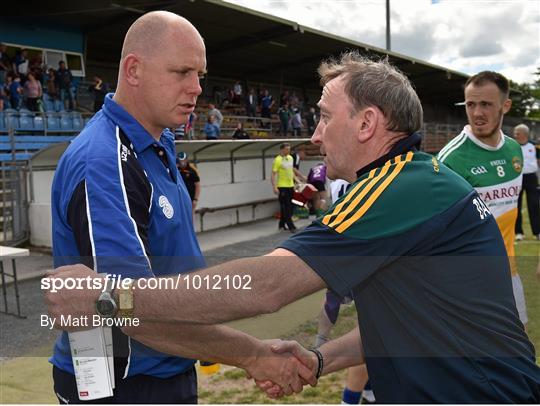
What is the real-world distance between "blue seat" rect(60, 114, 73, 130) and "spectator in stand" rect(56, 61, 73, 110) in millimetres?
1556

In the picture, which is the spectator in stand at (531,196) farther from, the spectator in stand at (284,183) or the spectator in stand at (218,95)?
the spectator in stand at (218,95)

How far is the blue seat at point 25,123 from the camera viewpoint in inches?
620

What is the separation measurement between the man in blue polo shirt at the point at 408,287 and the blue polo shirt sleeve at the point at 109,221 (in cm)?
14

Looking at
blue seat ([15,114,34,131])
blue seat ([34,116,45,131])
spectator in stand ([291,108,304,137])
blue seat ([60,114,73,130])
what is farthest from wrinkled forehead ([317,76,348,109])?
spectator in stand ([291,108,304,137])

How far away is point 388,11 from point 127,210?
1176 inches

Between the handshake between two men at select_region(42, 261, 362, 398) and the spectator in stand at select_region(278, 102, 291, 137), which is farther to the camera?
the spectator in stand at select_region(278, 102, 291, 137)

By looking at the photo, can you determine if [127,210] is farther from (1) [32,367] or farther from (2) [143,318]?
(1) [32,367]

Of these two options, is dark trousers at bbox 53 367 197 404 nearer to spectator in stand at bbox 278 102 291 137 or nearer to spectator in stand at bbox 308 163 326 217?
spectator in stand at bbox 308 163 326 217

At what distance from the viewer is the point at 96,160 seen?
1.86 metres

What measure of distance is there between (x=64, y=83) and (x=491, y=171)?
17.4 metres

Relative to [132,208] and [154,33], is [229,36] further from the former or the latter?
[132,208]

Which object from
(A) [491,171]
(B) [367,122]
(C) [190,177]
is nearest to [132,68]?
(B) [367,122]

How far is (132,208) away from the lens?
1.87m

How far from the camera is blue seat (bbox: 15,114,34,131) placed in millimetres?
15750
